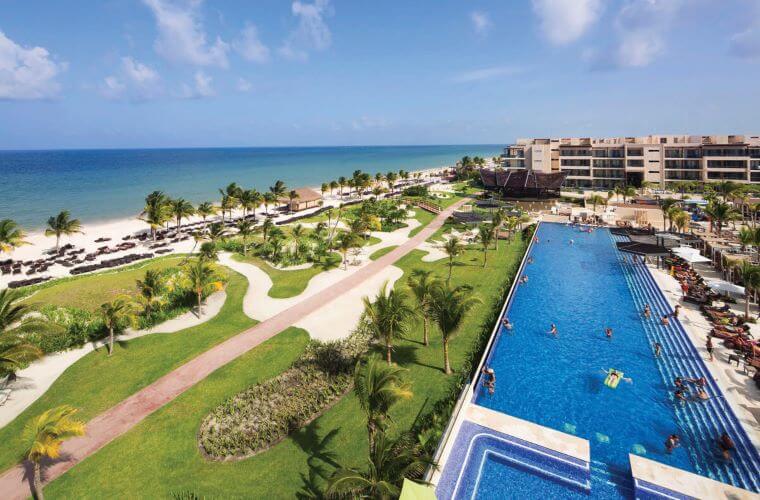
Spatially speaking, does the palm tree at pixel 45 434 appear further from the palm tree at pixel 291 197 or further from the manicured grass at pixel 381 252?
the palm tree at pixel 291 197

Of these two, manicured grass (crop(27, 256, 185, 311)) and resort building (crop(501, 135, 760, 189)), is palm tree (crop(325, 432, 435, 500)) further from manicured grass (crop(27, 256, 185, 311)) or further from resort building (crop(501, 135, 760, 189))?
resort building (crop(501, 135, 760, 189))

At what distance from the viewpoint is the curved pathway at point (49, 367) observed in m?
19.1

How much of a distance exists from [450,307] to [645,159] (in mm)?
86814

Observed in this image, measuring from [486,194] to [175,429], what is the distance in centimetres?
7673

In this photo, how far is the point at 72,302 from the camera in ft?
89.7

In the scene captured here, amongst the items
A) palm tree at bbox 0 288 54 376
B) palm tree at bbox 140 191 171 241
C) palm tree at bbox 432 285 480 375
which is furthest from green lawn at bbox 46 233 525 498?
palm tree at bbox 140 191 171 241

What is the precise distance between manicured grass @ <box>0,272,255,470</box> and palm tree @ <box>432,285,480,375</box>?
14829 millimetres

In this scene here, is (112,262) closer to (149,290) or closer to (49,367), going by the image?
(149,290)

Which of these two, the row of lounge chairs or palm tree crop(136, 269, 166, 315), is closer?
palm tree crop(136, 269, 166, 315)

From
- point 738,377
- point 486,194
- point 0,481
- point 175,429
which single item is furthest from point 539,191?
point 0,481

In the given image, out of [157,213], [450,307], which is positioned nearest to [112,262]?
[157,213]

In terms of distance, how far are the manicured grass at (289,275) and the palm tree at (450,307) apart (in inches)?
644

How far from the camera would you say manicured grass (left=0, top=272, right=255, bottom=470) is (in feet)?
59.5

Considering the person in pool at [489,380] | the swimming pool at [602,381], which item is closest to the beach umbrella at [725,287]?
the swimming pool at [602,381]
